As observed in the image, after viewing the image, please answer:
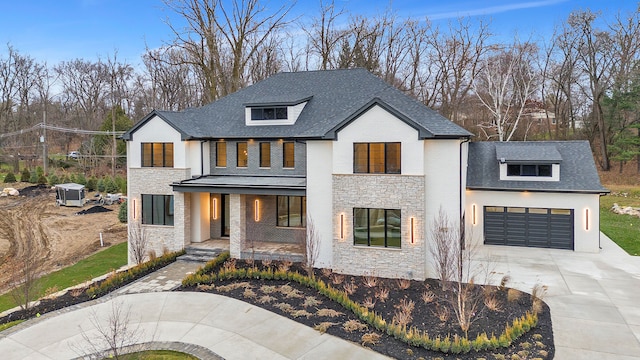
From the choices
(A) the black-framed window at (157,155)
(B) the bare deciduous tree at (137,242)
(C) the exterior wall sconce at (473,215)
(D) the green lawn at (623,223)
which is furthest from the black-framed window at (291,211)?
(D) the green lawn at (623,223)

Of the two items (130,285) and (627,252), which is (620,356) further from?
(130,285)

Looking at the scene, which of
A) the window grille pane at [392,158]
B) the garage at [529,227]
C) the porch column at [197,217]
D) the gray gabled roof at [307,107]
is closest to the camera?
the window grille pane at [392,158]

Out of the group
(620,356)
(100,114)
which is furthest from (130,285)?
(100,114)

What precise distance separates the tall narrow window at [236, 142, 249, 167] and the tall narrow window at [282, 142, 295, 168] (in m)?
1.93

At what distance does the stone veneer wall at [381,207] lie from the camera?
13922 mm

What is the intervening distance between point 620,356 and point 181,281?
12843 millimetres

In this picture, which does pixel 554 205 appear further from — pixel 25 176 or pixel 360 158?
pixel 25 176

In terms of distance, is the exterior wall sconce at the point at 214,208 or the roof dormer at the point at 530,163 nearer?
the roof dormer at the point at 530,163

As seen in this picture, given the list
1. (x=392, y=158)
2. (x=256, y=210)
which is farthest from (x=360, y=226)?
(x=256, y=210)

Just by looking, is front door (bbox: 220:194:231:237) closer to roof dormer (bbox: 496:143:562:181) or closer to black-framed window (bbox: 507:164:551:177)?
roof dormer (bbox: 496:143:562:181)

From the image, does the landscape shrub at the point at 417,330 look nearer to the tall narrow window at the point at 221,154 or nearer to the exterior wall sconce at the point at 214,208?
the exterior wall sconce at the point at 214,208

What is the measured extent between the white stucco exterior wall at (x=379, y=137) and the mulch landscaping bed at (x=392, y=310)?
4128 mm

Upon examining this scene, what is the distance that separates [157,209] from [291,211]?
20.4ft

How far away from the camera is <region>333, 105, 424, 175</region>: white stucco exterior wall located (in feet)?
45.9
